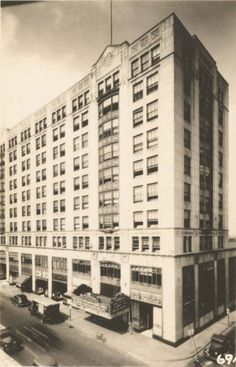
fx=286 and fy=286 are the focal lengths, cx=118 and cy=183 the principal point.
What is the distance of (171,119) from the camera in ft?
95.1

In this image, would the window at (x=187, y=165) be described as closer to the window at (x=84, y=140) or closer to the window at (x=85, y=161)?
the window at (x=85, y=161)

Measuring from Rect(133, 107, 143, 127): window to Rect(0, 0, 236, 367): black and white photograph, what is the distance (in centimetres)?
22

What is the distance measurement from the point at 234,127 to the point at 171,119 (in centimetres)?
838

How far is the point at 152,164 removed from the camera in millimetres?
30938

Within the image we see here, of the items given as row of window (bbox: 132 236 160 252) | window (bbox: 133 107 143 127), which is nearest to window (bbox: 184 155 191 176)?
window (bbox: 133 107 143 127)

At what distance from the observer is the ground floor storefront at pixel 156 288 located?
2816 cm

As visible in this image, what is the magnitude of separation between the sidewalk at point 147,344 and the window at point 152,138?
19.9 meters

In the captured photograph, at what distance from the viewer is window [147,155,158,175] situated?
100ft

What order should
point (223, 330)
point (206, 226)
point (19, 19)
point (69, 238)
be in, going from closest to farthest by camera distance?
point (19, 19) → point (223, 330) → point (206, 226) → point (69, 238)

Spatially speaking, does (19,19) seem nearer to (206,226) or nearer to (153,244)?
(153,244)

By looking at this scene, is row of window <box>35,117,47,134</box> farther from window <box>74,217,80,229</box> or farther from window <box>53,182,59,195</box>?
window <box>74,217,80,229</box>

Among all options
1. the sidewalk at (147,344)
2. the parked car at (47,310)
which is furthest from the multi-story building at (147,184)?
the parked car at (47,310)

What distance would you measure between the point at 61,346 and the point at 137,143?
22.1 m

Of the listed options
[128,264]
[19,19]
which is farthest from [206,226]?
[19,19]
